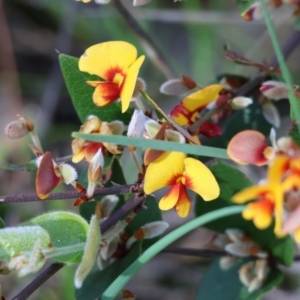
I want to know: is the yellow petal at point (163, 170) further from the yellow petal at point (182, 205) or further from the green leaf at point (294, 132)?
the green leaf at point (294, 132)

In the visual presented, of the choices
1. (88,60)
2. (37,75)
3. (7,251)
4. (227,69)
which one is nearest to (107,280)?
(7,251)

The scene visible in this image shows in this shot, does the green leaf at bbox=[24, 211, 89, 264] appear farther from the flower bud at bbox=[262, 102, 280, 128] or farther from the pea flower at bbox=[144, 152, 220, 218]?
the flower bud at bbox=[262, 102, 280, 128]

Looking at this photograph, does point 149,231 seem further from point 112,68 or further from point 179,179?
point 112,68

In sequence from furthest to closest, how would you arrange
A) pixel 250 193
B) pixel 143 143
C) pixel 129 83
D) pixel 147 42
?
pixel 147 42 < pixel 129 83 < pixel 143 143 < pixel 250 193

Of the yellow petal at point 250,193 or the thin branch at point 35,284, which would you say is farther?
the thin branch at point 35,284

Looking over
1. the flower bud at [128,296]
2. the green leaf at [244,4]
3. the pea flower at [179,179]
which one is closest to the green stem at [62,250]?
the pea flower at [179,179]

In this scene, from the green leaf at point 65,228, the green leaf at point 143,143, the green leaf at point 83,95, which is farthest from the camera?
the green leaf at point 83,95

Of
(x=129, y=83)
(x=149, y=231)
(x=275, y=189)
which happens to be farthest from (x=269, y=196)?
(x=149, y=231)
